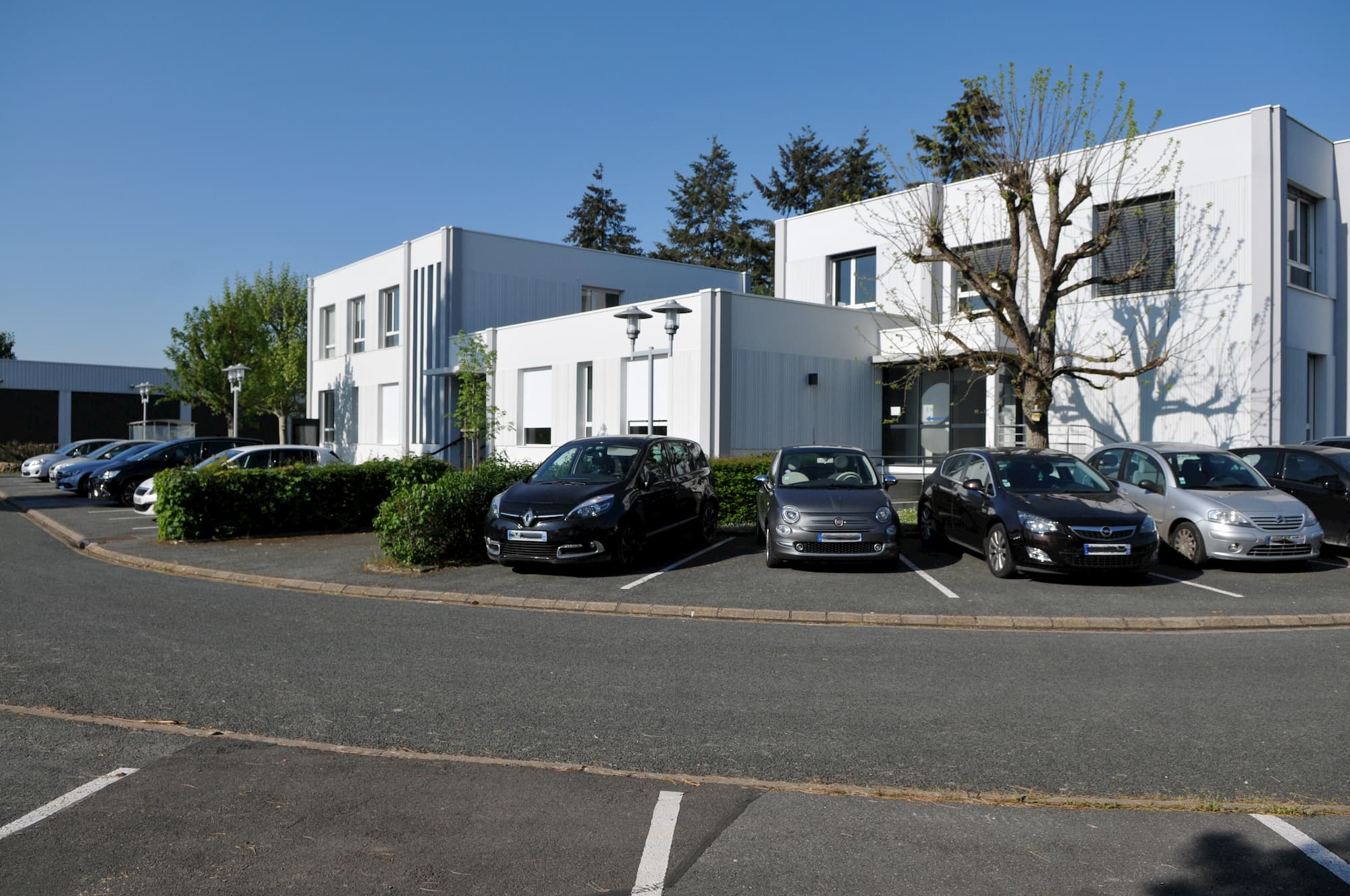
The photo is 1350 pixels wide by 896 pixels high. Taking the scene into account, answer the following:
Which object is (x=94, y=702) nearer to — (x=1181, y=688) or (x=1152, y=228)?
(x=1181, y=688)

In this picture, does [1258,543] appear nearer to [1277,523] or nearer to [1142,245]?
[1277,523]

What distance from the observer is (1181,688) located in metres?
6.95

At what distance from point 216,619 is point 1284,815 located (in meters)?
8.77

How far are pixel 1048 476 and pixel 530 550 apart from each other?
674cm

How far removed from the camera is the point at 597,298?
32312 millimetres

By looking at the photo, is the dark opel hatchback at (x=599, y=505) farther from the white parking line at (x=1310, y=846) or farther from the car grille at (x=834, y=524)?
the white parking line at (x=1310, y=846)

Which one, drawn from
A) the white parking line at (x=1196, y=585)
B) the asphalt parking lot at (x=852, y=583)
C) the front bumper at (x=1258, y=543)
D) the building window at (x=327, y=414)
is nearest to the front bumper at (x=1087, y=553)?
the asphalt parking lot at (x=852, y=583)

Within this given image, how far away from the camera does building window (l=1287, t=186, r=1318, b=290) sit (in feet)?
66.5

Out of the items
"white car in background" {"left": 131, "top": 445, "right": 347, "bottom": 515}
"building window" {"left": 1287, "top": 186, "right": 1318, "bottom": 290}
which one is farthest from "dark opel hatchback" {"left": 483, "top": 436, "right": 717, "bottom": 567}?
"building window" {"left": 1287, "top": 186, "right": 1318, "bottom": 290}

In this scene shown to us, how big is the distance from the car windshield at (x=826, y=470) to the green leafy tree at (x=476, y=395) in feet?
43.3

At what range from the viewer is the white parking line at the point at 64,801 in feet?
13.8

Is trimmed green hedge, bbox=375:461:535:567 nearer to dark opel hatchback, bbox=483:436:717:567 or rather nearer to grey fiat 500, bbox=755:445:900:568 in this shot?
dark opel hatchback, bbox=483:436:717:567

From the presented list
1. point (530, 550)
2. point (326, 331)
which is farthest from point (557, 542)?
point (326, 331)

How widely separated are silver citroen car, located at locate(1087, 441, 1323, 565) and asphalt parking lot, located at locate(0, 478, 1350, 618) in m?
0.36
